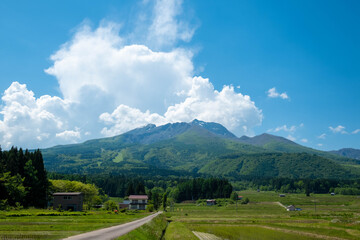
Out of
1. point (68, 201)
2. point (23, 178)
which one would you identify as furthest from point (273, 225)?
point (23, 178)

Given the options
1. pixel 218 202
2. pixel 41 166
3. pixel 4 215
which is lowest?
pixel 218 202

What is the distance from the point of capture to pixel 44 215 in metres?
58.0

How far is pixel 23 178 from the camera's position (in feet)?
246

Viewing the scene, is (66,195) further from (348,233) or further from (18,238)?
(348,233)

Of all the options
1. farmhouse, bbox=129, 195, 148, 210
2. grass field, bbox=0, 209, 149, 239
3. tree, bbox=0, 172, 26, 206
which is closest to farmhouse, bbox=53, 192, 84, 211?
tree, bbox=0, 172, 26, 206

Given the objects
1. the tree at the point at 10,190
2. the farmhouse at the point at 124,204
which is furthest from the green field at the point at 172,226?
the farmhouse at the point at 124,204

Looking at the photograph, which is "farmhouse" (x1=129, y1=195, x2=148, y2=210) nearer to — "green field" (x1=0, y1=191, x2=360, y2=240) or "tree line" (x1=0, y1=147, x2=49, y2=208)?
"tree line" (x1=0, y1=147, x2=49, y2=208)

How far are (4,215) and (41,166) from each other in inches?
1574

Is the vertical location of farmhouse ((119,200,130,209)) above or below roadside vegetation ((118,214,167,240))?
below

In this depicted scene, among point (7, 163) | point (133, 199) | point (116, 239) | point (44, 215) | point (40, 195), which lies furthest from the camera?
point (133, 199)

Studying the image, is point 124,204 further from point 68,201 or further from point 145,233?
point 145,233

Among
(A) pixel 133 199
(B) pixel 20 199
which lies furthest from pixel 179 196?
(B) pixel 20 199

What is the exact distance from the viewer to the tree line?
224ft

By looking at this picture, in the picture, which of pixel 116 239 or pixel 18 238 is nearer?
pixel 18 238
